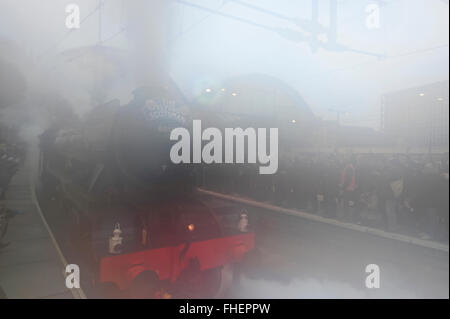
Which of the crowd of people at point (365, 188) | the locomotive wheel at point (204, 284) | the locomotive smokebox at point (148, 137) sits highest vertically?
the locomotive smokebox at point (148, 137)

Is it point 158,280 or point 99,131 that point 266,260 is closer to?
point 158,280

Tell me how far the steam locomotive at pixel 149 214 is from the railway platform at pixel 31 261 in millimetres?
445

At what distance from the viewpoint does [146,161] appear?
263cm

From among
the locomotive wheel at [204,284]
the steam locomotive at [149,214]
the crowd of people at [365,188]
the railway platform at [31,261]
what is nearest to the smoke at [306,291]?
the locomotive wheel at [204,284]

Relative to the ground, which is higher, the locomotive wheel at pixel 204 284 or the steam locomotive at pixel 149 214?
the steam locomotive at pixel 149 214

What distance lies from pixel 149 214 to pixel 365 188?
421 cm

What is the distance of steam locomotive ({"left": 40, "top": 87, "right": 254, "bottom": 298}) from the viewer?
2242mm

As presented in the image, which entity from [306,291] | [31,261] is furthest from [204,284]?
[31,261]

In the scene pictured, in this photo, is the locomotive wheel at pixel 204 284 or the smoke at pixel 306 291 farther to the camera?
the smoke at pixel 306 291

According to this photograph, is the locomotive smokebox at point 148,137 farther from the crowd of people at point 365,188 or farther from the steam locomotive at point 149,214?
the crowd of people at point 365,188

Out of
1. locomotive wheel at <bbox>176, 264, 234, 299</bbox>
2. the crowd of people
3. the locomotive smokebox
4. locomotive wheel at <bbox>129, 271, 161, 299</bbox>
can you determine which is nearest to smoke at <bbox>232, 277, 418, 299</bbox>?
locomotive wheel at <bbox>176, 264, 234, 299</bbox>

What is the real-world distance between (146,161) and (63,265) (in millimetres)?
1608

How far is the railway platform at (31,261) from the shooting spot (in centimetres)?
256
